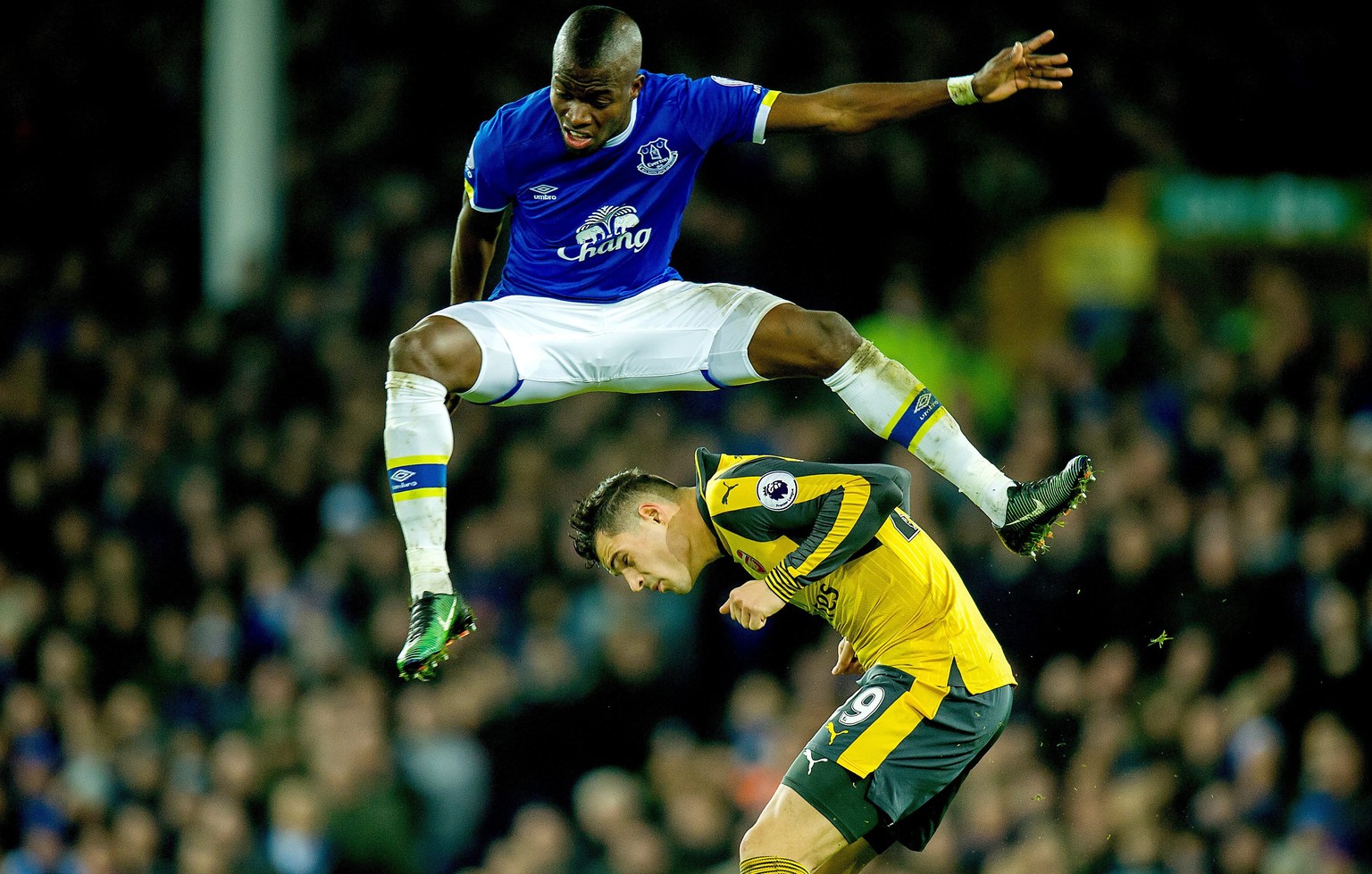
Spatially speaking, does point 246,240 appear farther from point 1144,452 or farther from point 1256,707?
point 1256,707

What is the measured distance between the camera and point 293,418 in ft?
32.8

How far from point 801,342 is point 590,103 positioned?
0.99 metres

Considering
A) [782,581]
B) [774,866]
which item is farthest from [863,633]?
[774,866]

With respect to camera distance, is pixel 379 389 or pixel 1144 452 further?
pixel 379 389

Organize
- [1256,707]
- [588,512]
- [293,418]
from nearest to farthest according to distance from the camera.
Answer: [588,512]
[1256,707]
[293,418]

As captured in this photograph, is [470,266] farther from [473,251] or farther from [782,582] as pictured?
[782,582]

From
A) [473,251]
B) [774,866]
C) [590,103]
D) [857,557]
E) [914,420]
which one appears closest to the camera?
[590,103]

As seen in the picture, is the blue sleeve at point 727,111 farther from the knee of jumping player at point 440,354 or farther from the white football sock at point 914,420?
the knee of jumping player at point 440,354

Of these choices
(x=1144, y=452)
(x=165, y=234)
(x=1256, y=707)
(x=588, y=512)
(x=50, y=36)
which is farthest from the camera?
(x=50, y=36)

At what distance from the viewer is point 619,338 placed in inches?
210

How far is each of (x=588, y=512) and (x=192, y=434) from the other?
5.64m

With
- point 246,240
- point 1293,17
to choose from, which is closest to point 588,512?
point 246,240

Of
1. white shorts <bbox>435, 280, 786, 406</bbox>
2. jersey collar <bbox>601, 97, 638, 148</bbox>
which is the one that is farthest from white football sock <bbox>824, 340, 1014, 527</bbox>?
jersey collar <bbox>601, 97, 638, 148</bbox>

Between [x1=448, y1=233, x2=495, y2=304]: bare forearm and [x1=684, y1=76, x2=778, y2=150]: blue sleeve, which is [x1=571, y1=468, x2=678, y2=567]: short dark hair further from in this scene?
[x1=684, y1=76, x2=778, y2=150]: blue sleeve
